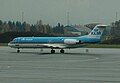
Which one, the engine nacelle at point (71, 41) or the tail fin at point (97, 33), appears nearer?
the engine nacelle at point (71, 41)

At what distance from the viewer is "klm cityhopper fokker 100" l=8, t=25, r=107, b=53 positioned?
62875 millimetres

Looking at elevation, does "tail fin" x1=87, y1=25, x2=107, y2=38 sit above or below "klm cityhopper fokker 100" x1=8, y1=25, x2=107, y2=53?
above

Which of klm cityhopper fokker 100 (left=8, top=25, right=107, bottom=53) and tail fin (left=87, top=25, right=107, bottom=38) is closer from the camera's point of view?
klm cityhopper fokker 100 (left=8, top=25, right=107, bottom=53)

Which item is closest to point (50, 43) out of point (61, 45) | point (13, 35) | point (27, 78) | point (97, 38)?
point (61, 45)

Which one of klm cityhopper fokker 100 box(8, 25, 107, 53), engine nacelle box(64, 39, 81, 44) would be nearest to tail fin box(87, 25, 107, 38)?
klm cityhopper fokker 100 box(8, 25, 107, 53)

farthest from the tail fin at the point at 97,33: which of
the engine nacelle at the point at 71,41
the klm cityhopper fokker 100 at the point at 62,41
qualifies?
the engine nacelle at the point at 71,41

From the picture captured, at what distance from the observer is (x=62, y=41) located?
2559 inches

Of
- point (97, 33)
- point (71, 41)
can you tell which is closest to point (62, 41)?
point (71, 41)

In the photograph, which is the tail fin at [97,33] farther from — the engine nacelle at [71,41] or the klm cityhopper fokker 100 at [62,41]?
the engine nacelle at [71,41]

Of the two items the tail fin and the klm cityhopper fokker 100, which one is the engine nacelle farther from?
the tail fin

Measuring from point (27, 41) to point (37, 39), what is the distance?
1730 millimetres

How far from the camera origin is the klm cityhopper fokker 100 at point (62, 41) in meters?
62.9

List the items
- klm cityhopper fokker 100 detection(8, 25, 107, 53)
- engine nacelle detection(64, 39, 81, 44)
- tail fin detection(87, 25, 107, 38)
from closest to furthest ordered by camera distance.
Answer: engine nacelle detection(64, 39, 81, 44) < klm cityhopper fokker 100 detection(8, 25, 107, 53) < tail fin detection(87, 25, 107, 38)

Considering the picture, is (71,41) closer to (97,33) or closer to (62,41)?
(62,41)
